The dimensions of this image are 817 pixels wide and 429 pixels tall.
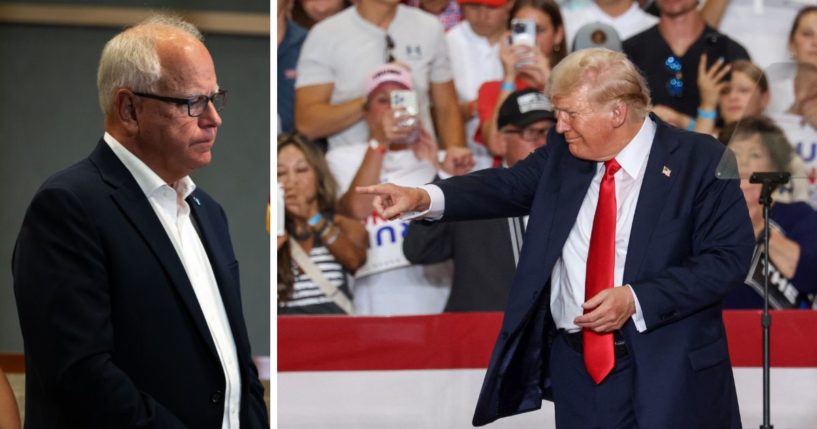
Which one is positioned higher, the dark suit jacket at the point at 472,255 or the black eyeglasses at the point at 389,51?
the black eyeglasses at the point at 389,51

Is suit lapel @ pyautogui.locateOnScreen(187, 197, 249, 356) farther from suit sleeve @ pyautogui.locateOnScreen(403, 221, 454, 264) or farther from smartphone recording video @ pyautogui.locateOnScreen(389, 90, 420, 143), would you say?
smartphone recording video @ pyautogui.locateOnScreen(389, 90, 420, 143)

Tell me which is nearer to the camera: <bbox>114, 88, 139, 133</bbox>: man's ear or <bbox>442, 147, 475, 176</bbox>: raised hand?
Result: <bbox>114, 88, 139, 133</bbox>: man's ear

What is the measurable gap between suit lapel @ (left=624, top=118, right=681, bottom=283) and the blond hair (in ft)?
0.42

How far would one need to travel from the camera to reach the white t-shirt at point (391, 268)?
14.9 ft

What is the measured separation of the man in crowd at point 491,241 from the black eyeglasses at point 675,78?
22.4 inches

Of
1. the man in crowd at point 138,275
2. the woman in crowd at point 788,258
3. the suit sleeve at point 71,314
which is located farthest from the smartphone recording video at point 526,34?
the suit sleeve at point 71,314

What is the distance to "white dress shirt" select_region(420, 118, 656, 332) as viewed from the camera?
8.53ft

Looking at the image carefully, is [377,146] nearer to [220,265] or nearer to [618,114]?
[618,114]

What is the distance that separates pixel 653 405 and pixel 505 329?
1.31ft

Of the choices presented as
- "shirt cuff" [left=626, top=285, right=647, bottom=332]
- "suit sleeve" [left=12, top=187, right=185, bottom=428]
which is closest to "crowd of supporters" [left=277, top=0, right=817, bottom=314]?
"shirt cuff" [left=626, top=285, right=647, bottom=332]

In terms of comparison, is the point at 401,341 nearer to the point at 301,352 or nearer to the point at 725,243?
the point at 301,352

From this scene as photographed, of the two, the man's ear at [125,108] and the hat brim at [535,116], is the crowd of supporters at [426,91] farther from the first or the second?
the man's ear at [125,108]

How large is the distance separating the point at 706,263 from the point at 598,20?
7.42ft

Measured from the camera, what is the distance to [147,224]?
203 cm
